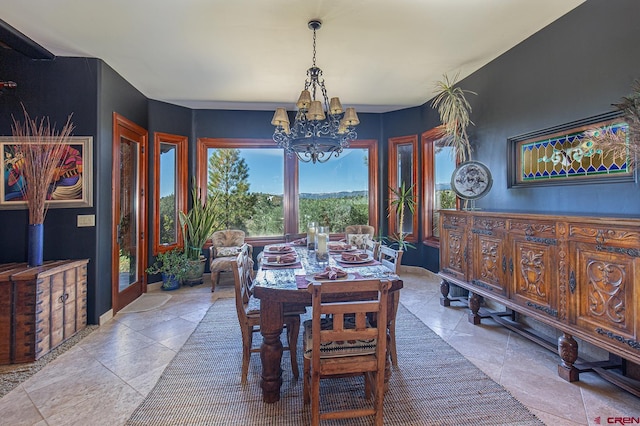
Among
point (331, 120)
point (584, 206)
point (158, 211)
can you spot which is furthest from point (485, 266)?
point (158, 211)

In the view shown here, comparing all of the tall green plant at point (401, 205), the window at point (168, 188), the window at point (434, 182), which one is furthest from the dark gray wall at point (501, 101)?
the tall green plant at point (401, 205)

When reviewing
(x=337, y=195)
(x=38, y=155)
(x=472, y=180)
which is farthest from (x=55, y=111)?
(x=472, y=180)

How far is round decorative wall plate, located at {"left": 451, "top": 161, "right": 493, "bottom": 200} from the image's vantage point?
3434mm

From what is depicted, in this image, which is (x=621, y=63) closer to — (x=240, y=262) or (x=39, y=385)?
(x=240, y=262)

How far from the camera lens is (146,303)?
402 centimetres

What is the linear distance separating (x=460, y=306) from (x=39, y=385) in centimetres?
417

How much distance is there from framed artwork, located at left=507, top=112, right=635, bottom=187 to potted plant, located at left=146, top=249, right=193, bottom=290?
4594mm

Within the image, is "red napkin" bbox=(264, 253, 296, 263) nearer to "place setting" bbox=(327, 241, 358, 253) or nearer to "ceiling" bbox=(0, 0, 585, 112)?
"place setting" bbox=(327, 241, 358, 253)

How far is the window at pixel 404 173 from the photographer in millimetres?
5379

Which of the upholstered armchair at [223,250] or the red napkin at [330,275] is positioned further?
the upholstered armchair at [223,250]

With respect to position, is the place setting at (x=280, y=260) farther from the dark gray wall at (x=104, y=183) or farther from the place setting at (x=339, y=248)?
the dark gray wall at (x=104, y=183)

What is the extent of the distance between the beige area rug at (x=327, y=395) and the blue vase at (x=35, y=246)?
167 cm

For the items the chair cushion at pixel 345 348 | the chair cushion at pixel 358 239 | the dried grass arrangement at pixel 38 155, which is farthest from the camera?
the chair cushion at pixel 358 239

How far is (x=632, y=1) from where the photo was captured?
2205mm
